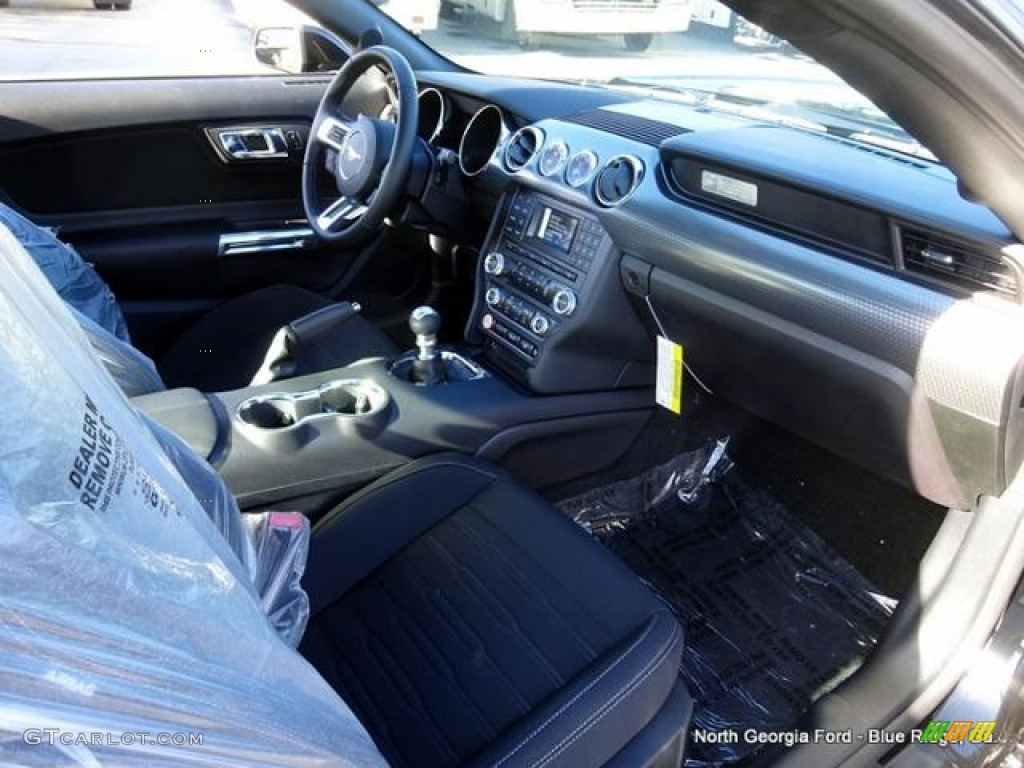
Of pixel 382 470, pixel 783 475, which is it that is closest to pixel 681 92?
pixel 783 475

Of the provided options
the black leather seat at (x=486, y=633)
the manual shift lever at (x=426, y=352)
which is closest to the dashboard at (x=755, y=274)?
the manual shift lever at (x=426, y=352)

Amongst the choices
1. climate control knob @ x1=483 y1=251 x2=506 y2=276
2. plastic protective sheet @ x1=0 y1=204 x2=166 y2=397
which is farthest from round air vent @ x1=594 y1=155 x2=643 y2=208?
plastic protective sheet @ x1=0 y1=204 x2=166 y2=397

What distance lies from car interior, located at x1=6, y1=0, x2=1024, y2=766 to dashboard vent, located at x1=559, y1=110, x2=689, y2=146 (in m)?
0.01

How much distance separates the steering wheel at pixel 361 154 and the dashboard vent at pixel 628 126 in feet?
1.17

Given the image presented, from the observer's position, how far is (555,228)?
191 centimetres

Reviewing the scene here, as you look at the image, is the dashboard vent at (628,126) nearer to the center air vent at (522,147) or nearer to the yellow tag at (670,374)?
the center air vent at (522,147)

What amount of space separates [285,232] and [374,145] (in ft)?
2.46

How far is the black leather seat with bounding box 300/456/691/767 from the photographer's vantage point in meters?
1.09

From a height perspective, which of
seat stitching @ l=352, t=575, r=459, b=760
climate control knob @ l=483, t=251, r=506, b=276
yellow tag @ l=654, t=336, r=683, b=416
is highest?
climate control knob @ l=483, t=251, r=506, b=276

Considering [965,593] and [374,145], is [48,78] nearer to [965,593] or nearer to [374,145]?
[374,145]

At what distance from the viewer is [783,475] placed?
2145mm

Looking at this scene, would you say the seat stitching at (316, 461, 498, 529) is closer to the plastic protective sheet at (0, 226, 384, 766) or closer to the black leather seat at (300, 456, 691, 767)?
the black leather seat at (300, 456, 691, 767)

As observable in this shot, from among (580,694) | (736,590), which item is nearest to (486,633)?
(580,694)

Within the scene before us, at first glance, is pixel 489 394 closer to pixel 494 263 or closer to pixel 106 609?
pixel 494 263
